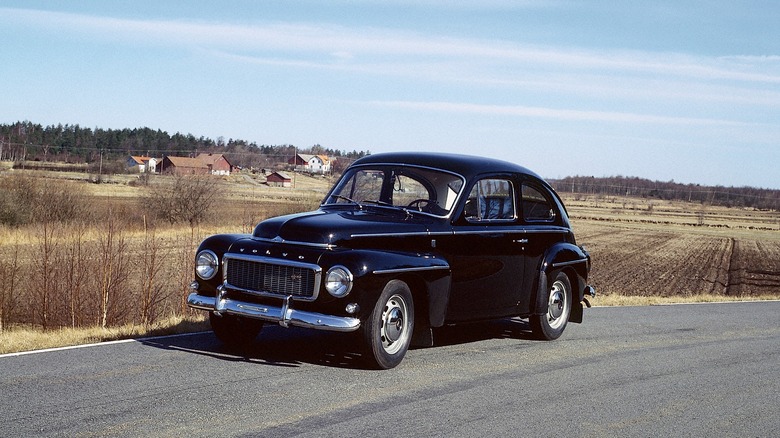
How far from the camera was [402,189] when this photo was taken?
9656 mm

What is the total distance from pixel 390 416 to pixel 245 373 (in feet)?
5.70

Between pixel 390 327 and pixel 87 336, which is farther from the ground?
pixel 390 327

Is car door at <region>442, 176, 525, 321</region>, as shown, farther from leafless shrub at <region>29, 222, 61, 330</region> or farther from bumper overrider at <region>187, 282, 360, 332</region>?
leafless shrub at <region>29, 222, 61, 330</region>

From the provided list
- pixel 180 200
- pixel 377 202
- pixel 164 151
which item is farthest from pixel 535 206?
pixel 164 151

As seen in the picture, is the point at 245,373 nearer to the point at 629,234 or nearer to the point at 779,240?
the point at 629,234

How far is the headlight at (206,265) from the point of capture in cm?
871

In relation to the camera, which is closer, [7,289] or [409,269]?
[409,269]

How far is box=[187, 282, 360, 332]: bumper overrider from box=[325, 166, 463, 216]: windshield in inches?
78.0

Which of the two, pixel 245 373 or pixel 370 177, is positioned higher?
pixel 370 177

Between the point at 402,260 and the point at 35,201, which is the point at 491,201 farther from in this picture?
the point at 35,201

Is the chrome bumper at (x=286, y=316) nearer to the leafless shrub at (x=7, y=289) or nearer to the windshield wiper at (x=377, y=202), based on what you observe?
the windshield wiper at (x=377, y=202)

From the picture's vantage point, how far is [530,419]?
21.9 ft

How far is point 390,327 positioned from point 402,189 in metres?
1.88

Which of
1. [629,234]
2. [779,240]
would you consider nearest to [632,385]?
[629,234]
